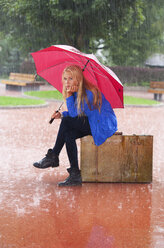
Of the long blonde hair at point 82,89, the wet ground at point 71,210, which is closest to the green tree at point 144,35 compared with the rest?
the wet ground at point 71,210

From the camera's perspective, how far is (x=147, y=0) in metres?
21.9

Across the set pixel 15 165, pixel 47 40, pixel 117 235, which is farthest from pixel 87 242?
pixel 47 40

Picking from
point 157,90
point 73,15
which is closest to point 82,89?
point 73,15

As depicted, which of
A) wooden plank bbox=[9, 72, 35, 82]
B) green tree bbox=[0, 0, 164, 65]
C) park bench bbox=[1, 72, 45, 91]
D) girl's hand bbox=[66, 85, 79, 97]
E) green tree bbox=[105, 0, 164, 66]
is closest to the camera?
girl's hand bbox=[66, 85, 79, 97]

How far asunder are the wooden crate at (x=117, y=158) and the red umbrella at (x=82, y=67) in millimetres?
563

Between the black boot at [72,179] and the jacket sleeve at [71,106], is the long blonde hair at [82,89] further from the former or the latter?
the black boot at [72,179]

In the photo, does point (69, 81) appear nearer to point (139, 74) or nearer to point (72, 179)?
point (72, 179)

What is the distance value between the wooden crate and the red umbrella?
563 millimetres

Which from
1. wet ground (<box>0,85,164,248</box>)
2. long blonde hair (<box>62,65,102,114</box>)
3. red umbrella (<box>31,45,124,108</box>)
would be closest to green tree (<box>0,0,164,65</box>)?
wet ground (<box>0,85,164,248</box>)

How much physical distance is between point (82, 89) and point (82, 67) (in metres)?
0.41

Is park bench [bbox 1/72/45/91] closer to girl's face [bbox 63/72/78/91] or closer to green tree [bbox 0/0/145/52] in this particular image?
green tree [bbox 0/0/145/52]

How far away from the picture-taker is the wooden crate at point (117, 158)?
18.8 ft

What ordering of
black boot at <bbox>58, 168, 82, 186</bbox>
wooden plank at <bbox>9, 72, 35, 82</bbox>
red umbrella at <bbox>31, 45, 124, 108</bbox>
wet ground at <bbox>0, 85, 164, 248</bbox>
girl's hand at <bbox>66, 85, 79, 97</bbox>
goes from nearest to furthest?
wet ground at <bbox>0, 85, 164, 248</bbox> → red umbrella at <bbox>31, 45, 124, 108</bbox> → girl's hand at <bbox>66, 85, 79, 97</bbox> → black boot at <bbox>58, 168, 82, 186</bbox> → wooden plank at <bbox>9, 72, 35, 82</bbox>

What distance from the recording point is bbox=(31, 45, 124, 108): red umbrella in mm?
5277
